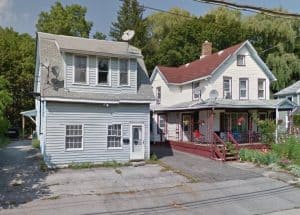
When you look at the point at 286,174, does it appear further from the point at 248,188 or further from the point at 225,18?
the point at 225,18

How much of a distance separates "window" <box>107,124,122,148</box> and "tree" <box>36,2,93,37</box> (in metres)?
31.7

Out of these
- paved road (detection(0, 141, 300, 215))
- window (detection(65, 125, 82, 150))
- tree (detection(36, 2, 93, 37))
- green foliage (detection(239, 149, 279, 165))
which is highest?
tree (detection(36, 2, 93, 37))

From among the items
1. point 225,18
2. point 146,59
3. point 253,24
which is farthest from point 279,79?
point 146,59

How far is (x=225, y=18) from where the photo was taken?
49000 mm

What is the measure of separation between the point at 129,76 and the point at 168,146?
34.7ft

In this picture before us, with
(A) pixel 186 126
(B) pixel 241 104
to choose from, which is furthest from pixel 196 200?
(A) pixel 186 126

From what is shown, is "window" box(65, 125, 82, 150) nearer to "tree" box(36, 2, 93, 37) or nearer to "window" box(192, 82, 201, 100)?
"window" box(192, 82, 201, 100)

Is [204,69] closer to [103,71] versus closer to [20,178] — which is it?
[103,71]

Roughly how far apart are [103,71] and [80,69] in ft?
4.17

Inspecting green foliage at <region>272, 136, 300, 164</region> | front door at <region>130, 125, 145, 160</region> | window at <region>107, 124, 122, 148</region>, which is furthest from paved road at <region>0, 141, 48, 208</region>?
green foliage at <region>272, 136, 300, 164</region>

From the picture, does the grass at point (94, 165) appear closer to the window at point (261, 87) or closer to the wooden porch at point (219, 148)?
the wooden porch at point (219, 148)

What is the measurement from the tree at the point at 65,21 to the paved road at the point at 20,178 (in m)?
29.6

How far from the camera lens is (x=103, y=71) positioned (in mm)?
18703

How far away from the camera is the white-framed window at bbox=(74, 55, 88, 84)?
59.0 ft
